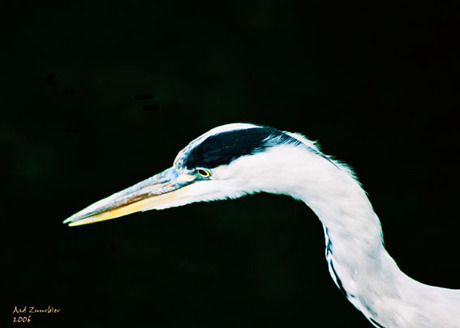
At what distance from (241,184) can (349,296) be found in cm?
31

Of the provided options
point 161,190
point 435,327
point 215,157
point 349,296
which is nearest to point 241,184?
point 215,157

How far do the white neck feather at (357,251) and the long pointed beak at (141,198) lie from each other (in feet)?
0.67

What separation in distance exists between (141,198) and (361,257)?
481 mm

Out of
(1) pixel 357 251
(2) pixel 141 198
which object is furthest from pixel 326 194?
(2) pixel 141 198

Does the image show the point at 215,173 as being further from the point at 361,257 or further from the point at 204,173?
the point at 361,257

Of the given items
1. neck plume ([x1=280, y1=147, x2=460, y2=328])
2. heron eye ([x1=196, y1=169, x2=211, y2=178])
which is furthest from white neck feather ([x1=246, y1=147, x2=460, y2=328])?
heron eye ([x1=196, y1=169, x2=211, y2=178])

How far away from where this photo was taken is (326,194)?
902mm

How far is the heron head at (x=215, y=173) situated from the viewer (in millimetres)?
935

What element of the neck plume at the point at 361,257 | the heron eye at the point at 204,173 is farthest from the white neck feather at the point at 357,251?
Answer: the heron eye at the point at 204,173

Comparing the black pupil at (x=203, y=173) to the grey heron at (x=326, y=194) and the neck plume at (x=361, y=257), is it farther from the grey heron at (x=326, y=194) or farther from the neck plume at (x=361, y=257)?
the neck plume at (x=361, y=257)

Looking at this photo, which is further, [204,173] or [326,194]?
[204,173]

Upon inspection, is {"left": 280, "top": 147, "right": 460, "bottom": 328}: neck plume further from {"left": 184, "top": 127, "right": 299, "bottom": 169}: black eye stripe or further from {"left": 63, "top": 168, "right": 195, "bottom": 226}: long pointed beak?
{"left": 63, "top": 168, "right": 195, "bottom": 226}: long pointed beak

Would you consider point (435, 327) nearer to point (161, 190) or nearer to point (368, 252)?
point (368, 252)

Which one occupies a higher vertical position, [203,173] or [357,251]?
[203,173]
